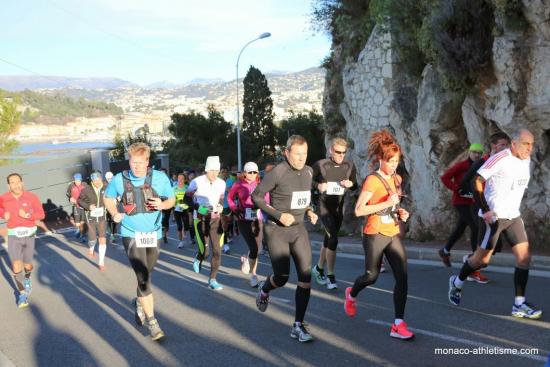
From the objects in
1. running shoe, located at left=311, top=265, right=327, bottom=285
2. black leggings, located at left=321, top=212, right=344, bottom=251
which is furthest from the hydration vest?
running shoe, located at left=311, top=265, right=327, bottom=285

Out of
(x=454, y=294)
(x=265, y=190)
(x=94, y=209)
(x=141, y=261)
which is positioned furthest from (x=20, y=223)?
(x=454, y=294)

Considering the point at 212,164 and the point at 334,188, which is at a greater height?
the point at 212,164

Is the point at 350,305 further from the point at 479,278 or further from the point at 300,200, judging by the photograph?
the point at 479,278

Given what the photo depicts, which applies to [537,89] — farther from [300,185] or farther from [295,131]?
[295,131]

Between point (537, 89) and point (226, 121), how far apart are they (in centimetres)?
4152

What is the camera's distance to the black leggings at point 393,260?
5.35 metres

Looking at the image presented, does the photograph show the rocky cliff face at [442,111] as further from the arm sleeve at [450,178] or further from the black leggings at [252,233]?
the black leggings at [252,233]

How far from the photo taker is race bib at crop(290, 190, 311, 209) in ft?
18.8

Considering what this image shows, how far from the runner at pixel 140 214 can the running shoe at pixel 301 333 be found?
1411mm

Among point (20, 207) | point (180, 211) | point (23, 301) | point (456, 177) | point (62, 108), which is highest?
point (62, 108)

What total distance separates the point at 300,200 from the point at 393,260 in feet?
3.62

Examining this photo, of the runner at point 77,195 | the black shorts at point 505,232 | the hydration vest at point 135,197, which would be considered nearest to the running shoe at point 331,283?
the black shorts at point 505,232

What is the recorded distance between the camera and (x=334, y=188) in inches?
293

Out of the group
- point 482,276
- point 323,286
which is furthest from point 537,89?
point 323,286
